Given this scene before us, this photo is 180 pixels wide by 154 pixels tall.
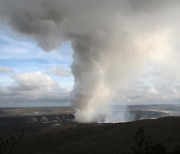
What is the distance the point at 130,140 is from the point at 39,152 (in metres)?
23.9

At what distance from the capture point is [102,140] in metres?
87.9

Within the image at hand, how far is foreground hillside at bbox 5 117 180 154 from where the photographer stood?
78.2 meters

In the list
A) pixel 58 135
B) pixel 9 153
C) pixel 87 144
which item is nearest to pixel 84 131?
pixel 58 135

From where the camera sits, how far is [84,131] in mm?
110625

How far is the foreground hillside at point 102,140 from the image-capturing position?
3078 inches

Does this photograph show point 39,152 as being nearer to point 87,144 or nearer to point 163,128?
point 87,144

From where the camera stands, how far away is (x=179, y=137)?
8312 centimetres

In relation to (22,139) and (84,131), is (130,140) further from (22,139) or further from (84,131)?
(22,139)

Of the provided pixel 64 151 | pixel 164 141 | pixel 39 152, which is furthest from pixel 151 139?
pixel 39 152

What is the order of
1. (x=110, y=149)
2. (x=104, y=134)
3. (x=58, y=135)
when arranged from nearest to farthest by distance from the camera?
1. (x=110, y=149)
2. (x=104, y=134)
3. (x=58, y=135)

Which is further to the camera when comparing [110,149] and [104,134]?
[104,134]

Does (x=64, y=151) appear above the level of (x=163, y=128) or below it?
below

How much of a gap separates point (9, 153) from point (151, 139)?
36.2m

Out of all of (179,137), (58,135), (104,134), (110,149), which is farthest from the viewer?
(58,135)
